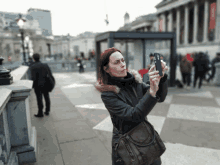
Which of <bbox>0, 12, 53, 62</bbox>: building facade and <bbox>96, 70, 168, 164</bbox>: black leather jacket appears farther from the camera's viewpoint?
<bbox>0, 12, 53, 62</bbox>: building facade

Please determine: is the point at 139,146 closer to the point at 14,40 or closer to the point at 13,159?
the point at 13,159

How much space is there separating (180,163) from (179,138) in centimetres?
99

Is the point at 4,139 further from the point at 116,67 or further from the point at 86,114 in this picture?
the point at 86,114

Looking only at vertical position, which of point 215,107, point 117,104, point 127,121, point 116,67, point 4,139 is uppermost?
point 116,67

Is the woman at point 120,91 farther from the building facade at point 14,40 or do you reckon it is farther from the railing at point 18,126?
the building facade at point 14,40

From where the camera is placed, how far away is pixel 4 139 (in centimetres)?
268

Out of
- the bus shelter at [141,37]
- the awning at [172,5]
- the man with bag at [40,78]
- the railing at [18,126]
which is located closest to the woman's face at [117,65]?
the railing at [18,126]

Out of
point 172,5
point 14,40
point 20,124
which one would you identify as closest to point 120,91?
point 20,124

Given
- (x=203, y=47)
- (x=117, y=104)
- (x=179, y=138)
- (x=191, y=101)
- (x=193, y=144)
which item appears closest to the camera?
(x=117, y=104)

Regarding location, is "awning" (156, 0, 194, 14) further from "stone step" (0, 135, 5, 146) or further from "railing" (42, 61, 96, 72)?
"stone step" (0, 135, 5, 146)

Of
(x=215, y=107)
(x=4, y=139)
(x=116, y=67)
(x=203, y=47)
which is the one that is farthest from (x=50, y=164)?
(x=203, y=47)

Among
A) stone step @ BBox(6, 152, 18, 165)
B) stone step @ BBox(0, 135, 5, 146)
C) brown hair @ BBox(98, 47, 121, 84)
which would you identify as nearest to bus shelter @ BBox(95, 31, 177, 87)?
stone step @ BBox(6, 152, 18, 165)

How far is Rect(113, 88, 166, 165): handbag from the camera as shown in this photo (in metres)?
1.58

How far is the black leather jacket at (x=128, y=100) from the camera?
1469 mm
